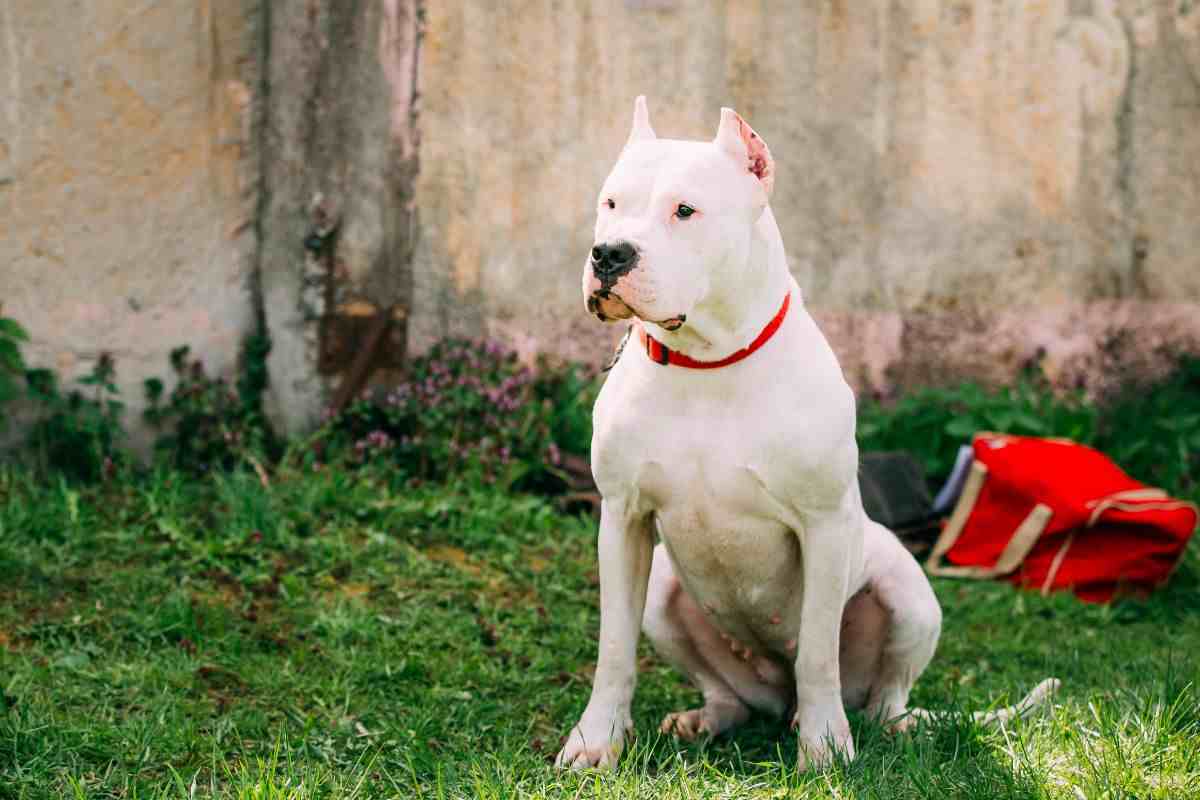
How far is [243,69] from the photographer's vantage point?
5.56 meters

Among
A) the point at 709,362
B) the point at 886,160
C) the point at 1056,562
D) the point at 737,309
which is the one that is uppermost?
the point at 886,160

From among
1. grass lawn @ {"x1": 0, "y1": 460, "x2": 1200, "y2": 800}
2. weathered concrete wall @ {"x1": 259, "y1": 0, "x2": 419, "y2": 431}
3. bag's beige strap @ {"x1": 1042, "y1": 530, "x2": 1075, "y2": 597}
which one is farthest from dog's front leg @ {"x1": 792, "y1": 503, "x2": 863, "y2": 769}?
weathered concrete wall @ {"x1": 259, "y1": 0, "x2": 419, "y2": 431}

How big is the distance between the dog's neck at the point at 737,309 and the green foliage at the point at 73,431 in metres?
2.99

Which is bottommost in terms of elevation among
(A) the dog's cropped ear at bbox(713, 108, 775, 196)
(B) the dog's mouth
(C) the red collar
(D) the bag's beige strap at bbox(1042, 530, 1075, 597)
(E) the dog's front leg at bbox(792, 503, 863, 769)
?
(D) the bag's beige strap at bbox(1042, 530, 1075, 597)

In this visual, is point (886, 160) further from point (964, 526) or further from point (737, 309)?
point (737, 309)

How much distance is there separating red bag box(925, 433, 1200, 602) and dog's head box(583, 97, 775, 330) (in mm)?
2798

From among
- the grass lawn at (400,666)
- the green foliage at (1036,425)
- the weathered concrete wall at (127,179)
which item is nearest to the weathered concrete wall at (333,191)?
the weathered concrete wall at (127,179)

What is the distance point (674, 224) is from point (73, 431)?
10.7 ft

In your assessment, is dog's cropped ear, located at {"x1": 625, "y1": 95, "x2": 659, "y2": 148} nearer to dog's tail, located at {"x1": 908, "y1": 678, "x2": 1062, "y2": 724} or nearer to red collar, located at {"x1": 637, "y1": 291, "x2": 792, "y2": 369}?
red collar, located at {"x1": 637, "y1": 291, "x2": 792, "y2": 369}

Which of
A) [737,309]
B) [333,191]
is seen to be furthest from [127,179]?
[737,309]

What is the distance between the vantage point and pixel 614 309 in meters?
2.77

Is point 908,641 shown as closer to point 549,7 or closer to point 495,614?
point 495,614

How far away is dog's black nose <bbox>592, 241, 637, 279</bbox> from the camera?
270cm

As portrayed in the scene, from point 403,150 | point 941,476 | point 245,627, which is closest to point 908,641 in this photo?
point 245,627
